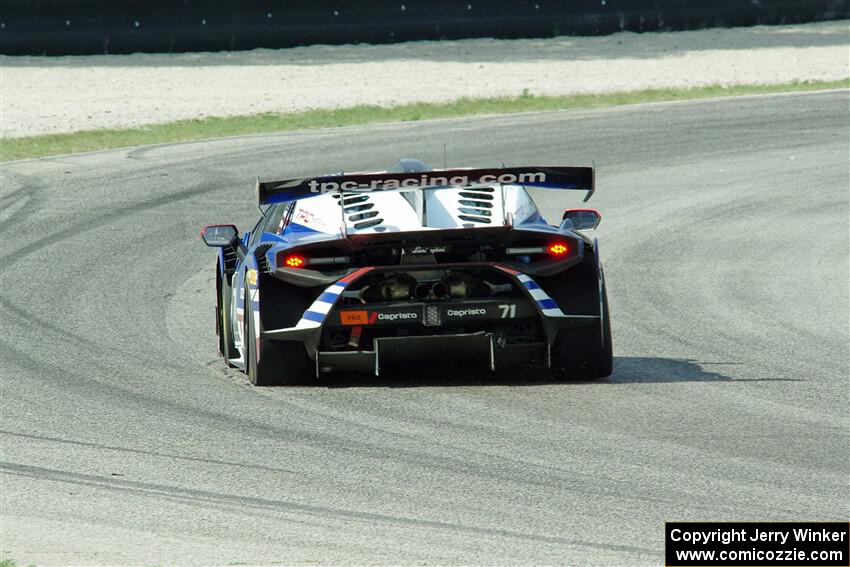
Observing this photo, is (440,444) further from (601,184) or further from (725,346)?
(601,184)

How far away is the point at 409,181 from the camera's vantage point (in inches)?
347

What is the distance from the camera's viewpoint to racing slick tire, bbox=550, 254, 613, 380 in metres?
8.98

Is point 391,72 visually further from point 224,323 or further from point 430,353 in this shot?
point 430,353

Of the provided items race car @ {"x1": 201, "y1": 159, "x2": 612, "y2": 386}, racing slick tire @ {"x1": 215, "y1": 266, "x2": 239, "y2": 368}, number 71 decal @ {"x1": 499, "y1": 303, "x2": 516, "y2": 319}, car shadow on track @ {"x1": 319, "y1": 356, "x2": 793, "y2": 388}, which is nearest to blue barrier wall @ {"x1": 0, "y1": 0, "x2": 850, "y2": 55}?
A: racing slick tire @ {"x1": 215, "y1": 266, "x2": 239, "y2": 368}

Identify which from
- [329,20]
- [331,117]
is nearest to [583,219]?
[331,117]

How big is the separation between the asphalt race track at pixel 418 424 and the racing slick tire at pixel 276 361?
105mm

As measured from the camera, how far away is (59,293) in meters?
13.3

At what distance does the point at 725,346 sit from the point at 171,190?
10286 mm

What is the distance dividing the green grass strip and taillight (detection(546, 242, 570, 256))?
1450 centimetres

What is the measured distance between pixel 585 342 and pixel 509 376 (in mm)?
613

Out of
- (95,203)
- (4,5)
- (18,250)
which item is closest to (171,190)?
(95,203)

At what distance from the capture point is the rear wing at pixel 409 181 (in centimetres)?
873

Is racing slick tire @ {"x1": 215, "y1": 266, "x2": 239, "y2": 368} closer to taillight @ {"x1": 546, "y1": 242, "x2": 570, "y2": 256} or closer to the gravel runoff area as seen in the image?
taillight @ {"x1": 546, "y1": 242, "x2": 570, "y2": 256}

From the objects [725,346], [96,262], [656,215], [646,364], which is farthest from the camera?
[656,215]
